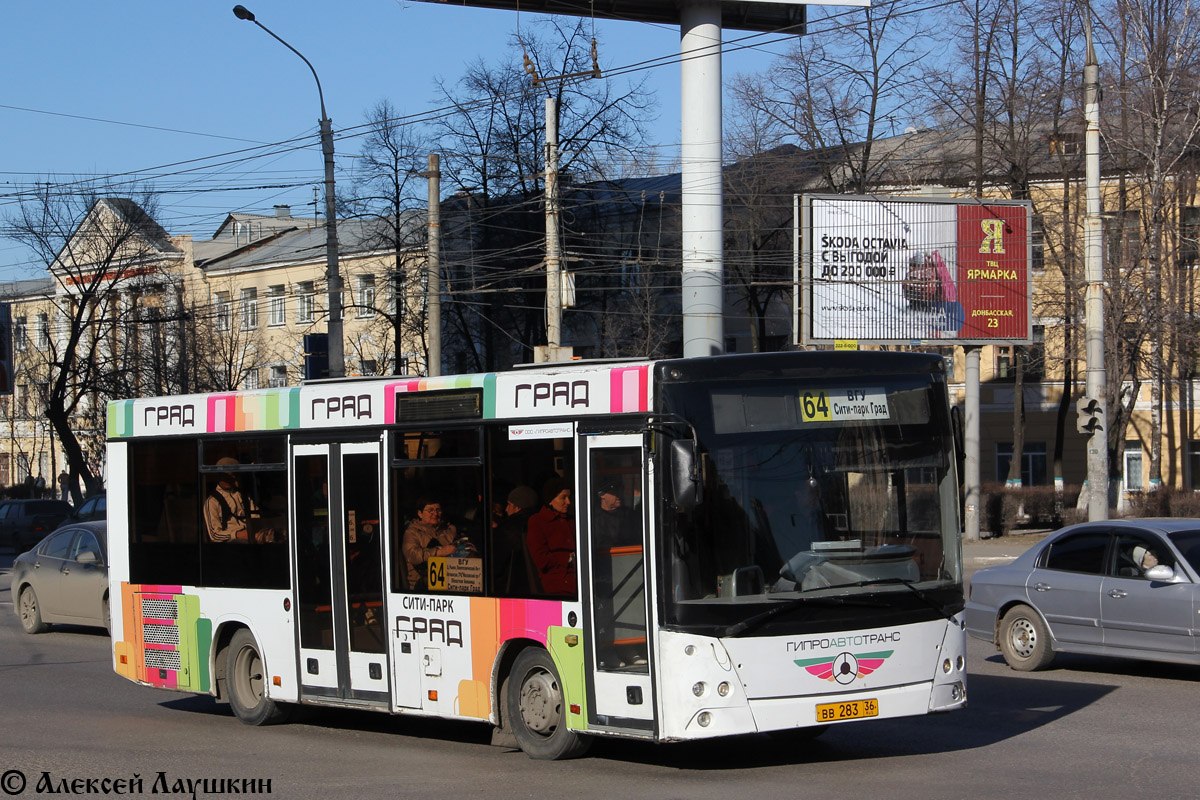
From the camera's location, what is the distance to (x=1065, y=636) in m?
12.4

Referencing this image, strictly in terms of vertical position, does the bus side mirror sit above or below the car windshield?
above

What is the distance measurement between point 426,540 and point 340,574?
A: 3.16ft

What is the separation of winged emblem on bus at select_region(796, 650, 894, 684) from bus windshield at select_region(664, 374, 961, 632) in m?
0.22

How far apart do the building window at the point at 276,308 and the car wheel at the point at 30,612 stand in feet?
133

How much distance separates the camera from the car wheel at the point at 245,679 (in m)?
11.2

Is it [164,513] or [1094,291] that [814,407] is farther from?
[1094,291]

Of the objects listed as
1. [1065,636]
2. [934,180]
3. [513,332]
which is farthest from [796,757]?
[513,332]

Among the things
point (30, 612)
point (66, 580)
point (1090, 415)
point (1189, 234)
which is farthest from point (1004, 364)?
point (66, 580)

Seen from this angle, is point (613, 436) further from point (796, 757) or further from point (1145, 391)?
point (1145, 391)

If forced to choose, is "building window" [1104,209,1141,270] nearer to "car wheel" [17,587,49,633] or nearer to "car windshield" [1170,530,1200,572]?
"car windshield" [1170,530,1200,572]

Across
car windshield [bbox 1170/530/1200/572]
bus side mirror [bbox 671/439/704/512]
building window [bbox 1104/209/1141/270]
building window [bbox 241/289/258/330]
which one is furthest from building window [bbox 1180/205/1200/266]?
building window [bbox 241/289/258/330]

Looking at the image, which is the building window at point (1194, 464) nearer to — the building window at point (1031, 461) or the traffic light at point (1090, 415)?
the building window at point (1031, 461)

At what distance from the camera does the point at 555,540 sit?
349 inches

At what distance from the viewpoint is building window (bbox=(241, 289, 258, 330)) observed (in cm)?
5947
